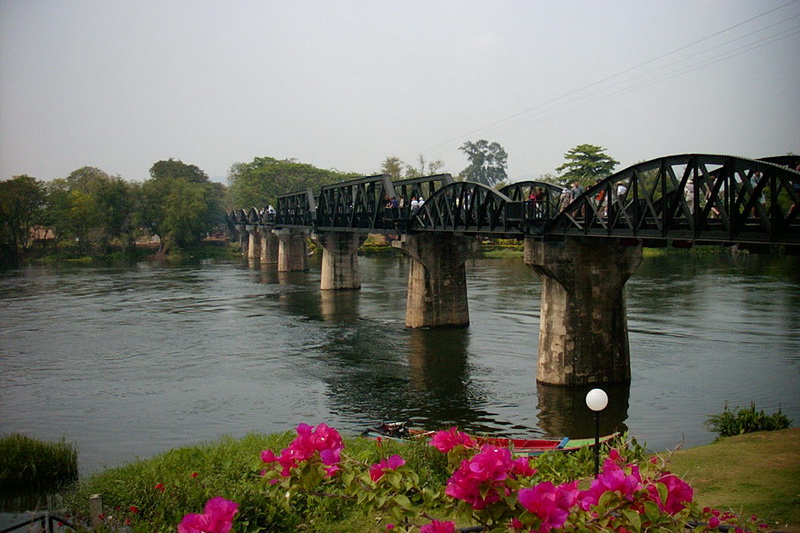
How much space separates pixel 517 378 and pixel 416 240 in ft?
47.0

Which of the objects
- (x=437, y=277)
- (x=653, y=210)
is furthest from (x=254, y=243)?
(x=653, y=210)

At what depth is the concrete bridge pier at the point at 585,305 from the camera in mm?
27734

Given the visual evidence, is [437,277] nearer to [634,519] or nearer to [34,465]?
[34,465]

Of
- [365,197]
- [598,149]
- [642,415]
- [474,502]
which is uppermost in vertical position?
[598,149]

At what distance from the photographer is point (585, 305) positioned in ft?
91.0

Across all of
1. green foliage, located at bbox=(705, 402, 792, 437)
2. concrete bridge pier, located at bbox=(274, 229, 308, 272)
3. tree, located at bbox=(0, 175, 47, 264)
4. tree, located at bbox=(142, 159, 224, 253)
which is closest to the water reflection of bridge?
green foliage, located at bbox=(705, 402, 792, 437)

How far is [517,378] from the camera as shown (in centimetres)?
3108

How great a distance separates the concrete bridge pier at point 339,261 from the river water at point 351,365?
183 cm

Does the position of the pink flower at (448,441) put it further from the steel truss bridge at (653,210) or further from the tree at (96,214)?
the tree at (96,214)

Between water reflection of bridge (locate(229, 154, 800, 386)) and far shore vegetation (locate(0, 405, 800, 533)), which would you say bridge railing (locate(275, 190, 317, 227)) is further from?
far shore vegetation (locate(0, 405, 800, 533))

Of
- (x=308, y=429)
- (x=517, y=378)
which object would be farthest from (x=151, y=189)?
(x=308, y=429)

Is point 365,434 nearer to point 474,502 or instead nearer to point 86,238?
point 474,502

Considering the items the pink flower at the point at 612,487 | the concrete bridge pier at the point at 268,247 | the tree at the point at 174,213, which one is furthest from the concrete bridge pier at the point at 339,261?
the tree at the point at 174,213

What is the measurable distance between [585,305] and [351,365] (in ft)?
39.7
